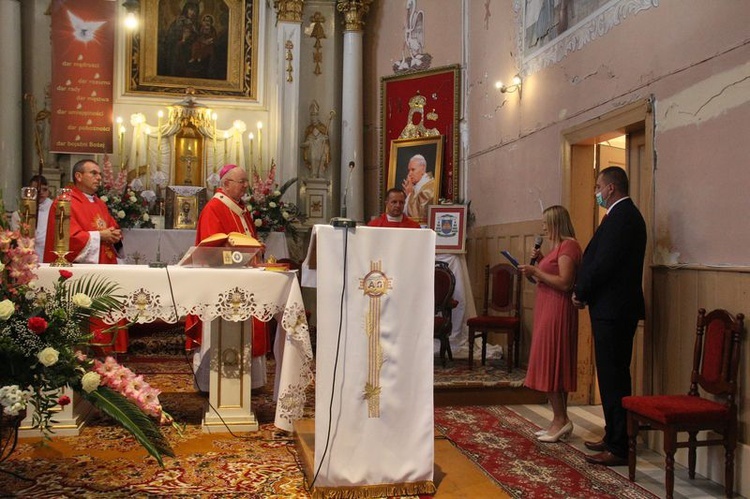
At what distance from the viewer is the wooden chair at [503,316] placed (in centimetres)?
658

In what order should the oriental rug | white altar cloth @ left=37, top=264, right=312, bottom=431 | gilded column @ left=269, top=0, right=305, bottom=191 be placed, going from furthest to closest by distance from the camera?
gilded column @ left=269, top=0, right=305, bottom=191 < white altar cloth @ left=37, top=264, right=312, bottom=431 < the oriental rug

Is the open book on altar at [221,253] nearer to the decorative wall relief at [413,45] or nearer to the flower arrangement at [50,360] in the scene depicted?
the flower arrangement at [50,360]

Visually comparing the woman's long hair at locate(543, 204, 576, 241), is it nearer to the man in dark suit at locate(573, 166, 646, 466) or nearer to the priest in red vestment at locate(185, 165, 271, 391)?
the man in dark suit at locate(573, 166, 646, 466)

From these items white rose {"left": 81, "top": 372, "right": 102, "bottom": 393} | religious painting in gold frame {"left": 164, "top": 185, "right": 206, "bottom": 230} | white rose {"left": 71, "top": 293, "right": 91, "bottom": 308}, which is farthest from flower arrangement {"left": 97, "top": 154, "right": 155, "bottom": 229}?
white rose {"left": 81, "top": 372, "right": 102, "bottom": 393}

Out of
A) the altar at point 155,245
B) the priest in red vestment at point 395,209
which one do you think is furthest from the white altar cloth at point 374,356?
the altar at point 155,245

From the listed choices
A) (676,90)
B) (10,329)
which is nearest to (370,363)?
(10,329)

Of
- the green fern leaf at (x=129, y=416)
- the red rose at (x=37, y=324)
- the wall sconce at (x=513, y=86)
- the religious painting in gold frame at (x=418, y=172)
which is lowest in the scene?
the green fern leaf at (x=129, y=416)

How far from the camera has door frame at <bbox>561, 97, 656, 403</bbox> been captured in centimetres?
489

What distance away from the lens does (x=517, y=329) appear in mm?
6684

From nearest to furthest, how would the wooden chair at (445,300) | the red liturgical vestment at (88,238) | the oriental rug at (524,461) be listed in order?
1. the oriental rug at (524,461)
2. the red liturgical vestment at (88,238)
3. the wooden chair at (445,300)

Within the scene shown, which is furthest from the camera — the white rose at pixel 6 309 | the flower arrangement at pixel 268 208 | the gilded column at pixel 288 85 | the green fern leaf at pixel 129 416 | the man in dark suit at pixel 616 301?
the gilded column at pixel 288 85

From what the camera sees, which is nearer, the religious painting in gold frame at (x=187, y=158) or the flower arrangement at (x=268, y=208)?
the flower arrangement at (x=268, y=208)

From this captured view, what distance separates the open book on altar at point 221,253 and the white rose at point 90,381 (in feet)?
5.56

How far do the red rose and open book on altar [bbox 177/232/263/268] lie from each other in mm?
1707
